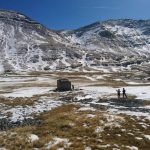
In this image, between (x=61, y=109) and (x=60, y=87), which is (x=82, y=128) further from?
(x=60, y=87)

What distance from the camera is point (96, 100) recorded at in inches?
2672

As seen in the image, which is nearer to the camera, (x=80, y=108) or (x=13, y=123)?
(x=13, y=123)

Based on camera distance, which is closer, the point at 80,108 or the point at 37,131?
the point at 37,131

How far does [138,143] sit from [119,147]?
2.90 meters

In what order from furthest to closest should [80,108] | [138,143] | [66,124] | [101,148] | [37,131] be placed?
[80,108] < [66,124] < [37,131] < [138,143] < [101,148]

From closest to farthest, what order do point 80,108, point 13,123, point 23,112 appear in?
point 13,123
point 23,112
point 80,108

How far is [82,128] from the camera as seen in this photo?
3741 centimetres

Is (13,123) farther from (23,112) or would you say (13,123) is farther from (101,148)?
(101,148)

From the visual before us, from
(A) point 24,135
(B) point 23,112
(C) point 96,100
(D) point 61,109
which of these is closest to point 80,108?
(D) point 61,109

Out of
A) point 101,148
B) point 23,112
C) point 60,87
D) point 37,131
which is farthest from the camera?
point 60,87

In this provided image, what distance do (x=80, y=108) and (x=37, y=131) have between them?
60.4 feet

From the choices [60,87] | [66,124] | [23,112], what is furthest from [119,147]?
[60,87]

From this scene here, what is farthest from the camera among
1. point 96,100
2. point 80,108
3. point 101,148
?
point 96,100

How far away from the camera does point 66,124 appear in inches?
1533
